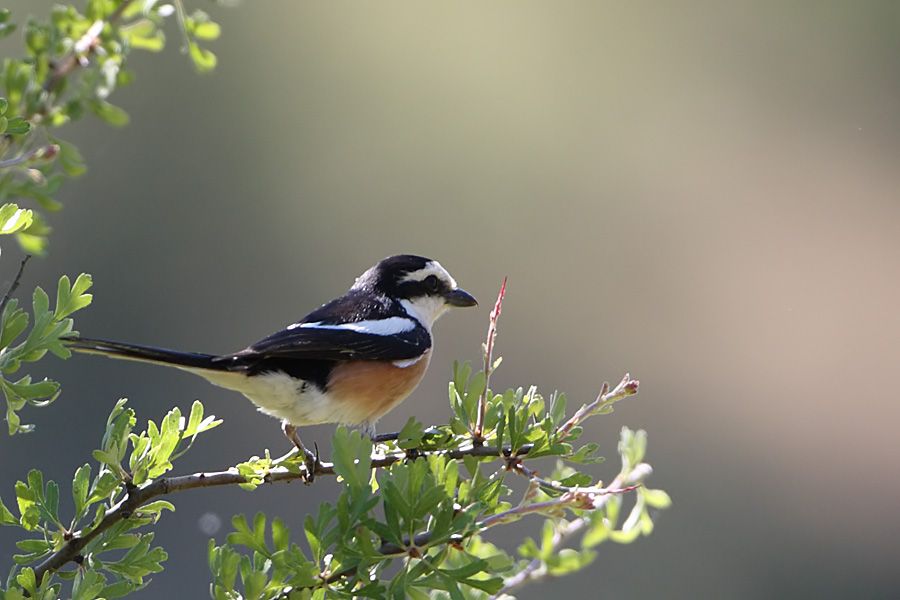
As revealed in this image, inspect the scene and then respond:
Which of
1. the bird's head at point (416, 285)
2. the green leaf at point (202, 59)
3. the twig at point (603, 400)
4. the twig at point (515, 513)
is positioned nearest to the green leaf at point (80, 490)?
the twig at point (515, 513)

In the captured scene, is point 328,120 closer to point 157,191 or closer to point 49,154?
point 157,191

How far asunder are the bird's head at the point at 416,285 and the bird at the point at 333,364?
0.08 feet

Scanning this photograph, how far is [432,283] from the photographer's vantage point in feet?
14.1

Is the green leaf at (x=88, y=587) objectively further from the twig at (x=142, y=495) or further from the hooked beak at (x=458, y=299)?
the hooked beak at (x=458, y=299)

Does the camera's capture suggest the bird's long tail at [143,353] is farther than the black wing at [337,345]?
No

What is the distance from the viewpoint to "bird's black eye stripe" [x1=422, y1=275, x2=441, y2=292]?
4.27m

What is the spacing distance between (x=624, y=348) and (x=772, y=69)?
5467mm

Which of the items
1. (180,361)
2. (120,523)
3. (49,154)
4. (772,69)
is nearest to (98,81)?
(49,154)

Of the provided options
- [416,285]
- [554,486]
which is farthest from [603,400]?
[416,285]

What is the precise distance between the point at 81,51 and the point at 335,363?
118cm

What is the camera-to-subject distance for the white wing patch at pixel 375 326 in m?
3.69

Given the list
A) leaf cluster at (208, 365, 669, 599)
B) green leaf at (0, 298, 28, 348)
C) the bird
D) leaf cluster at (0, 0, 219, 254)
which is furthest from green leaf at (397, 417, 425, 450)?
leaf cluster at (0, 0, 219, 254)

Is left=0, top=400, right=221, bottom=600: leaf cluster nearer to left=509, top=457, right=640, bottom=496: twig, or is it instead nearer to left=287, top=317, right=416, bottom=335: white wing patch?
left=509, top=457, right=640, bottom=496: twig

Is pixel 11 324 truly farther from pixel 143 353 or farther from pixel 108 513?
pixel 143 353
